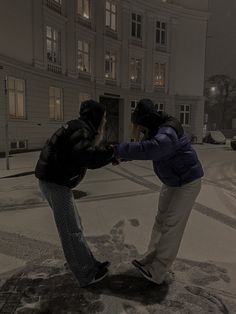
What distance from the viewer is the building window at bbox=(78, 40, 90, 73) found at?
69.9ft

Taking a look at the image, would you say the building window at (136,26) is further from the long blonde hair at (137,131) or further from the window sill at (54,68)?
the long blonde hair at (137,131)

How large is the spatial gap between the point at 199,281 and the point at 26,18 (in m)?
16.9

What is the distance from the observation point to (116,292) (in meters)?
2.90

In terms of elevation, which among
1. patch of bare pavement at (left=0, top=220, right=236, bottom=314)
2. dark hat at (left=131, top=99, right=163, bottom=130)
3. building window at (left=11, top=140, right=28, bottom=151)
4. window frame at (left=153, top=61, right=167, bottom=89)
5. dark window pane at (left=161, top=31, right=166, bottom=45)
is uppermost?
dark window pane at (left=161, top=31, right=166, bottom=45)

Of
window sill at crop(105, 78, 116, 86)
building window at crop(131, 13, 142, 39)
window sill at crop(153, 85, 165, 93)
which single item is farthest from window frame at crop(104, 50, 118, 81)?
window sill at crop(153, 85, 165, 93)

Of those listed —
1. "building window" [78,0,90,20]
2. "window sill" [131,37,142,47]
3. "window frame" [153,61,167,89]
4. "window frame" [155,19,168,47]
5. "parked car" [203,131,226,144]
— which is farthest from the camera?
"parked car" [203,131,226,144]

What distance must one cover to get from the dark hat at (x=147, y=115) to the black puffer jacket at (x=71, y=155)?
0.43 meters

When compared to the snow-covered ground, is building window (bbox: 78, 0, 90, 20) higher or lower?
higher

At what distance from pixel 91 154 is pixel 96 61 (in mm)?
21300

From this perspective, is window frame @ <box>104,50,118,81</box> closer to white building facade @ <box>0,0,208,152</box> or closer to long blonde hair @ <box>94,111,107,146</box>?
white building facade @ <box>0,0,208,152</box>

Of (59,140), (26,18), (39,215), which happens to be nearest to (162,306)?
(59,140)

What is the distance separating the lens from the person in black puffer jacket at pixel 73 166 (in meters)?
2.57

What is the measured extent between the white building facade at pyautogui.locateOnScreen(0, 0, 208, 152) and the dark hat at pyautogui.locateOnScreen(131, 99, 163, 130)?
828 cm

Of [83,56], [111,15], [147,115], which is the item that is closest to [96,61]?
[83,56]
